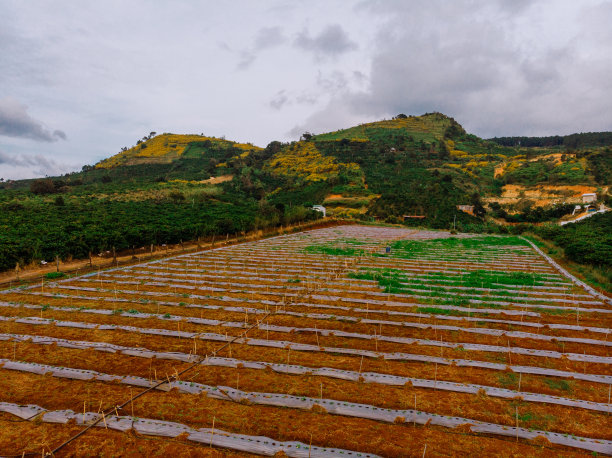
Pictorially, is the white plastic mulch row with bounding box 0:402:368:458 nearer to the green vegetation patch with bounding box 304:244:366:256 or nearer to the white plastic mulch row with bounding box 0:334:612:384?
the white plastic mulch row with bounding box 0:334:612:384

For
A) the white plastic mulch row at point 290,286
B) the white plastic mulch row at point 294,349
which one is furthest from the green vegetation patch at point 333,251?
the white plastic mulch row at point 294,349

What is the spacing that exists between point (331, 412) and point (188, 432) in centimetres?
155

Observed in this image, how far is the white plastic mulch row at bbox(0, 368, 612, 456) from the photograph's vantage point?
10.1ft

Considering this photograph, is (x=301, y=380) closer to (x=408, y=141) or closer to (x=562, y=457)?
(x=562, y=457)

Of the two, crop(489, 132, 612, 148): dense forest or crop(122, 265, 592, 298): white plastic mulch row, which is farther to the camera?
crop(489, 132, 612, 148): dense forest

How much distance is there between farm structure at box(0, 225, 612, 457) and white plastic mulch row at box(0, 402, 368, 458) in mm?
16

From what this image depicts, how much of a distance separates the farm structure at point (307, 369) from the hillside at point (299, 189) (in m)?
8.24

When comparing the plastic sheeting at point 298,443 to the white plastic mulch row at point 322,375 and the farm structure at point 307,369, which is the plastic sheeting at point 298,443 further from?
the white plastic mulch row at point 322,375

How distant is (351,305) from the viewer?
24.5 feet

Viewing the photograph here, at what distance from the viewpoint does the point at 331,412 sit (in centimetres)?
357

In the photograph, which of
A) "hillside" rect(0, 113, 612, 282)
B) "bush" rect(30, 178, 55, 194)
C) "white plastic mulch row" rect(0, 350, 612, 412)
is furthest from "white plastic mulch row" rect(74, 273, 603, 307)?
"bush" rect(30, 178, 55, 194)

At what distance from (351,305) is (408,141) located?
77626 mm

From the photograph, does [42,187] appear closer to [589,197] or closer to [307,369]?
[307,369]

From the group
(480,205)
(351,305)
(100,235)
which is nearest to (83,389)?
(351,305)
